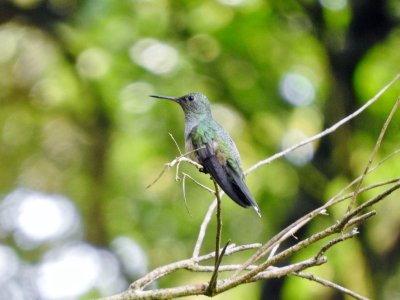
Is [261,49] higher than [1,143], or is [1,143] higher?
[261,49]

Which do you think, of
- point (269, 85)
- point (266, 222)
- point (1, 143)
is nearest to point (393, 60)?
point (269, 85)

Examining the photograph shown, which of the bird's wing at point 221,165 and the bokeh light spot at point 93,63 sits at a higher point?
the bokeh light spot at point 93,63

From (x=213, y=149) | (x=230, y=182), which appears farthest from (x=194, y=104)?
(x=230, y=182)

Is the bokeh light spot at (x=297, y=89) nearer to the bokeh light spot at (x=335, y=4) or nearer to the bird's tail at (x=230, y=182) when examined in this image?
the bokeh light spot at (x=335, y=4)

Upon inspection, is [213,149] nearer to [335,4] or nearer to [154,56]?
[335,4]

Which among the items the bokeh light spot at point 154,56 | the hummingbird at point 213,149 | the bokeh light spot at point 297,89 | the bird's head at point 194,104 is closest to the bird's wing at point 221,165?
the hummingbird at point 213,149

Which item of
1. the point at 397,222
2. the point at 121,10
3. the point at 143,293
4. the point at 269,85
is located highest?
the point at 121,10

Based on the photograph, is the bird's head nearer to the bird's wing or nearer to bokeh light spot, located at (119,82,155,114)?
the bird's wing

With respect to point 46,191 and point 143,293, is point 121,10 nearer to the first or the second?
point 46,191
